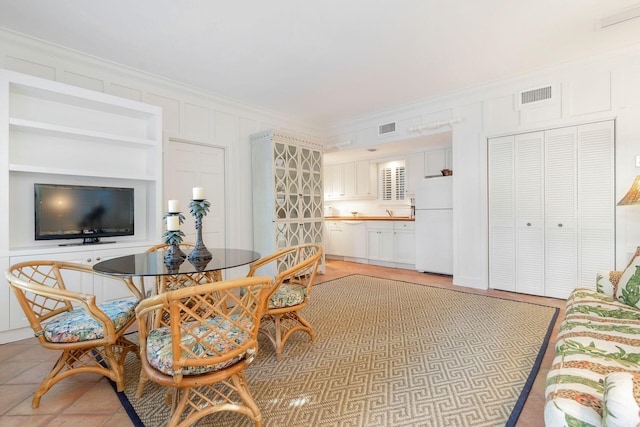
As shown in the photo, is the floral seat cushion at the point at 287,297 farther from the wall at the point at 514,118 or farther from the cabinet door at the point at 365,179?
the cabinet door at the point at 365,179

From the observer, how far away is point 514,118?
3885mm

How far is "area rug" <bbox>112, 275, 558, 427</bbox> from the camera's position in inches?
64.6

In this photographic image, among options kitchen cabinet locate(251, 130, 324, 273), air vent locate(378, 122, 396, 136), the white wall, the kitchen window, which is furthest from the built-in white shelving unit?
the kitchen window

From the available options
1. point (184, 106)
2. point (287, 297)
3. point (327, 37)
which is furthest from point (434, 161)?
point (287, 297)

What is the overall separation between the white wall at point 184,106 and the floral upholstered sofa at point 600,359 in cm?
347

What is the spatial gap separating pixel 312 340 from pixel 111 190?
2.53 meters

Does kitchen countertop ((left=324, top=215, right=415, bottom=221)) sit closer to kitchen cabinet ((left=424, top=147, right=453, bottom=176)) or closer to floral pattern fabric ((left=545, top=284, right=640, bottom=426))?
kitchen cabinet ((left=424, top=147, right=453, bottom=176))

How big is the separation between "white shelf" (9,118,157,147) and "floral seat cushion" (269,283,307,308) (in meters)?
2.23

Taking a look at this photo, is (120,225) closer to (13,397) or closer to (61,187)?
(61,187)

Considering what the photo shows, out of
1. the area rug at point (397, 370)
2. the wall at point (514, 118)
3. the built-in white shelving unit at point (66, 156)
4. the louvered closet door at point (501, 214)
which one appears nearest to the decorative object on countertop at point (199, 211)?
the area rug at point (397, 370)

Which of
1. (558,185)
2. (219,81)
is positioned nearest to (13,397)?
(219,81)

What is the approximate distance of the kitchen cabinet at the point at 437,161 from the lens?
5.42 m

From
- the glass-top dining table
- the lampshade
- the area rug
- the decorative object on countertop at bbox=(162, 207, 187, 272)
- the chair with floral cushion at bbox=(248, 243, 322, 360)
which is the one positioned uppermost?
the lampshade

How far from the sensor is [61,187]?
9.61 feet
